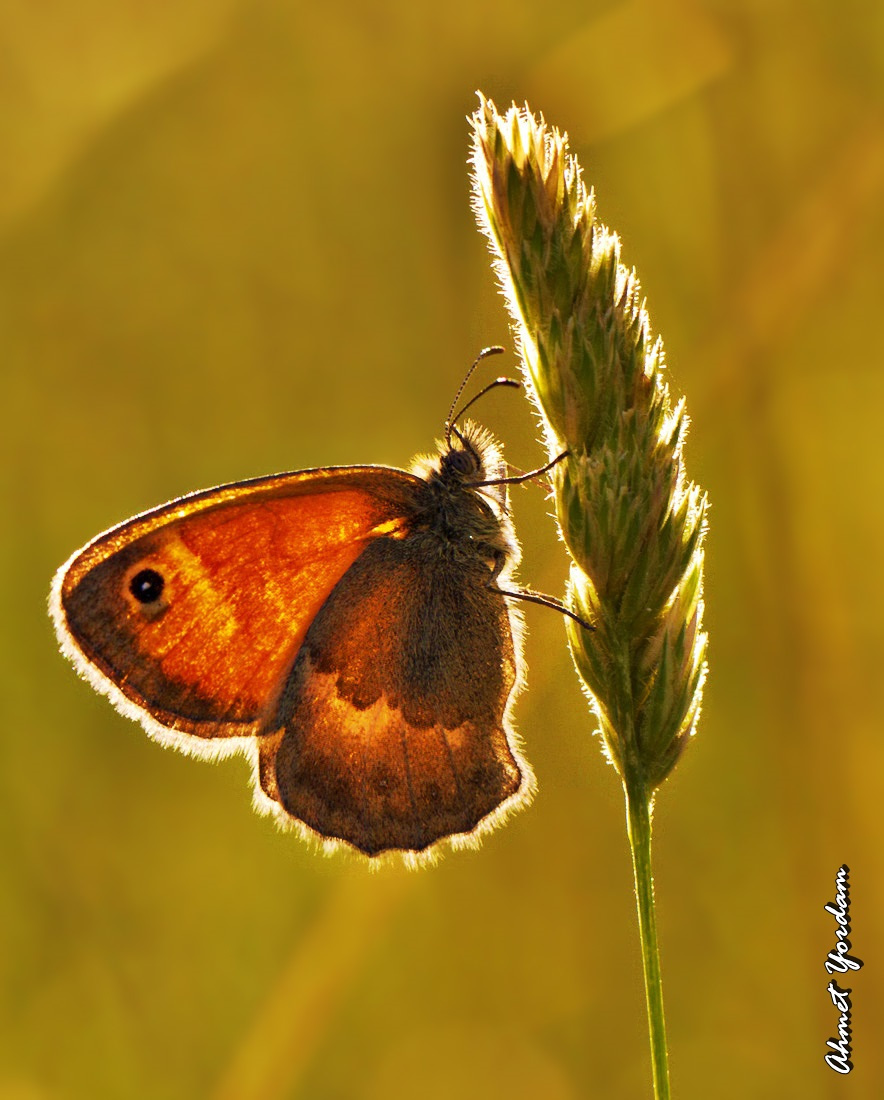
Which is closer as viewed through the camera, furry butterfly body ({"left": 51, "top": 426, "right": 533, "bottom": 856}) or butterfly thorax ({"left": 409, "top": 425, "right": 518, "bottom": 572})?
furry butterfly body ({"left": 51, "top": 426, "right": 533, "bottom": 856})

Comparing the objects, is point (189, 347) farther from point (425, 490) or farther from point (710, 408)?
point (710, 408)

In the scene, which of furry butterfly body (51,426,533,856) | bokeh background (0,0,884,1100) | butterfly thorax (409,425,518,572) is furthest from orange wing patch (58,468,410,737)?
bokeh background (0,0,884,1100)

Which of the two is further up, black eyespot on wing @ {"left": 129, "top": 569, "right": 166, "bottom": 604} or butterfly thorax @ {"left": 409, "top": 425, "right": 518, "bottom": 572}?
butterfly thorax @ {"left": 409, "top": 425, "right": 518, "bottom": 572}

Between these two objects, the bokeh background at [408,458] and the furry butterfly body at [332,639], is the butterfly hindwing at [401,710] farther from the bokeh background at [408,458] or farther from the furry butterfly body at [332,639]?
the bokeh background at [408,458]

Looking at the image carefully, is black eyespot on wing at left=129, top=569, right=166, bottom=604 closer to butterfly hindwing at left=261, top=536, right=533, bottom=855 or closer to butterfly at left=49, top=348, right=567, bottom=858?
butterfly at left=49, top=348, right=567, bottom=858

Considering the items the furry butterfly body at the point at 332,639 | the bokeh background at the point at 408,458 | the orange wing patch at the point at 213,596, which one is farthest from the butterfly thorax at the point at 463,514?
the bokeh background at the point at 408,458

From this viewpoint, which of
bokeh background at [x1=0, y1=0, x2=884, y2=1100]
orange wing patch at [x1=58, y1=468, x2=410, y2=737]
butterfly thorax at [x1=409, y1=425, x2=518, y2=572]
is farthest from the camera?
bokeh background at [x1=0, y1=0, x2=884, y2=1100]

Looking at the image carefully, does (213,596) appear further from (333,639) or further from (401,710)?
(401,710)

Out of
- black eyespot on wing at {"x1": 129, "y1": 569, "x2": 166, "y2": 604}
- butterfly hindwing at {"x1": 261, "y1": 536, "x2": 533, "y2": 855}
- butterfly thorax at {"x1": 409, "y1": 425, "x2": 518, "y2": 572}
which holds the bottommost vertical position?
butterfly hindwing at {"x1": 261, "y1": 536, "x2": 533, "y2": 855}

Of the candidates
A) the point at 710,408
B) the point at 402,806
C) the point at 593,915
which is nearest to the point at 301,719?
the point at 402,806
